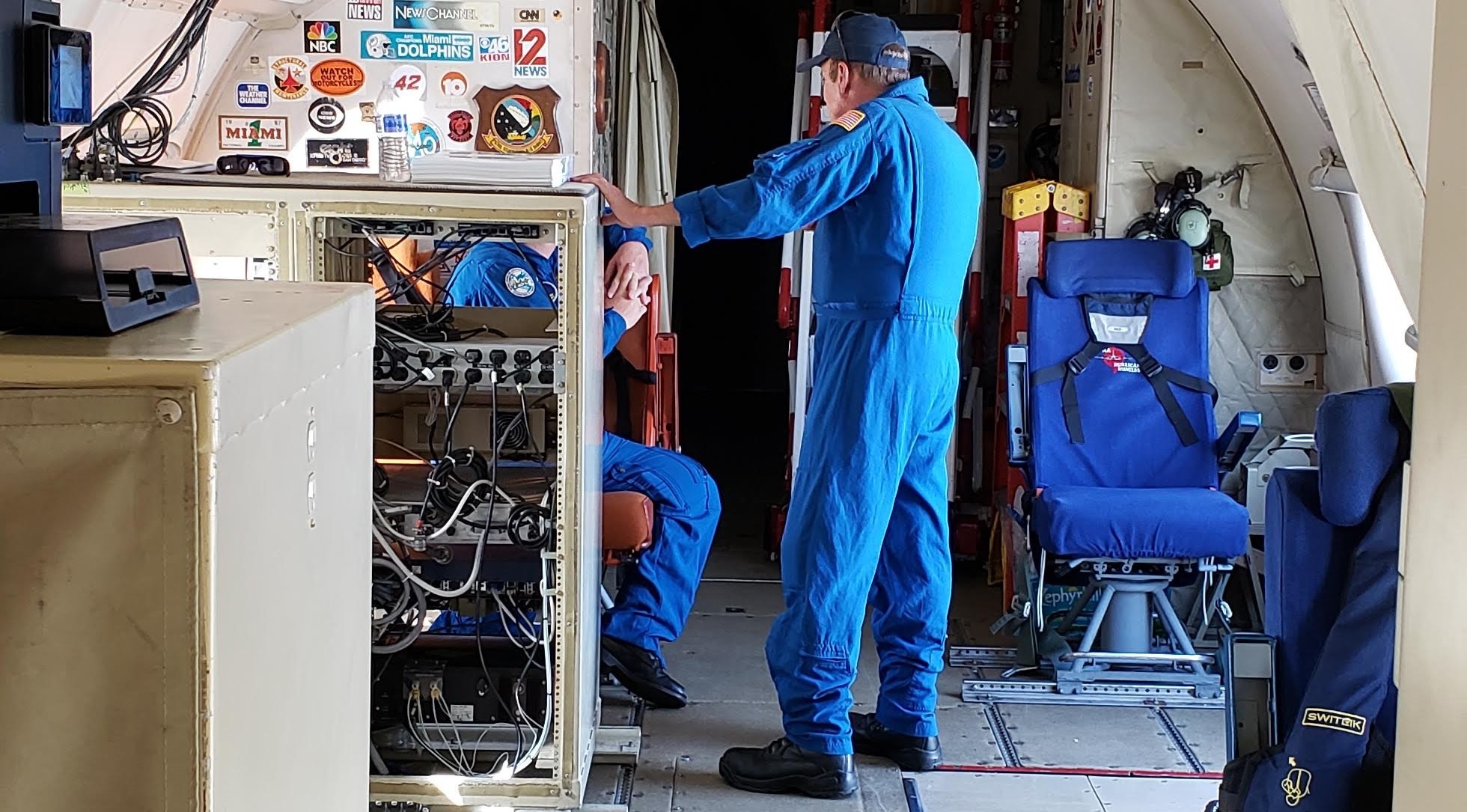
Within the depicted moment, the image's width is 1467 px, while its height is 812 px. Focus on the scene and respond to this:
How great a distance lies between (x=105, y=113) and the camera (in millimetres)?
3230

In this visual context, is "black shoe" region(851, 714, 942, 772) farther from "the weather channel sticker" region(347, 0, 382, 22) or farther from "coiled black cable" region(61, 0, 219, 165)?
"the weather channel sticker" region(347, 0, 382, 22)

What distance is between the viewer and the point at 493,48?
4.78 metres

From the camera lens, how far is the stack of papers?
10.5ft

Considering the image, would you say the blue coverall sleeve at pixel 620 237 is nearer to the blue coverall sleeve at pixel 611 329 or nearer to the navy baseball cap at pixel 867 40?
the blue coverall sleeve at pixel 611 329

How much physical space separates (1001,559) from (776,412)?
3.69m

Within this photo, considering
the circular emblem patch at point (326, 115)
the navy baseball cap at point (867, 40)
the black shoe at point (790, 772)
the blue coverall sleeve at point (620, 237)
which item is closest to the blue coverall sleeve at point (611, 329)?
the blue coverall sleeve at point (620, 237)

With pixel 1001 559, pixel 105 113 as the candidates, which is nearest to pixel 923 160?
pixel 105 113

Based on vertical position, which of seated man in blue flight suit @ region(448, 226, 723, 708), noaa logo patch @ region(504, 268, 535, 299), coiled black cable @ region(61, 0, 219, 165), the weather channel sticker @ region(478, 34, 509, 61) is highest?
the weather channel sticker @ region(478, 34, 509, 61)

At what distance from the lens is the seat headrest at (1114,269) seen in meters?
4.65

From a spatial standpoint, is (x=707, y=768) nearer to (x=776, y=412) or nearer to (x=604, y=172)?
(x=604, y=172)

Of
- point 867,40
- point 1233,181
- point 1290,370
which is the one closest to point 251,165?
point 867,40

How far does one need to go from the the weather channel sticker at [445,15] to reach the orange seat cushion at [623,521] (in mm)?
1664

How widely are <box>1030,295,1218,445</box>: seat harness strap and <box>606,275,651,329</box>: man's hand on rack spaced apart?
1418mm

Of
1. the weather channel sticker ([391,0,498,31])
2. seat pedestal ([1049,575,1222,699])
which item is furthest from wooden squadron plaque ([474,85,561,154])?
seat pedestal ([1049,575,1222,699])
